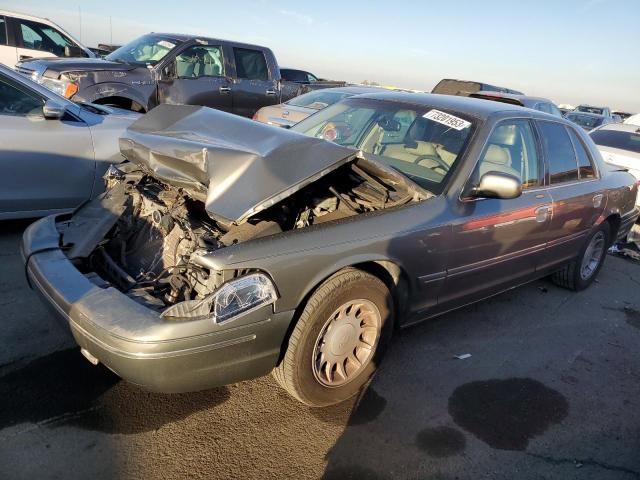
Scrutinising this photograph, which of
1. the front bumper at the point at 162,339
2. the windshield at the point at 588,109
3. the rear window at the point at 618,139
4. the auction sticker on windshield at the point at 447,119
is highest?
the auction sticker on windshield at the point at 447,119

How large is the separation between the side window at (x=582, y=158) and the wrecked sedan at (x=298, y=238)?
344 mm

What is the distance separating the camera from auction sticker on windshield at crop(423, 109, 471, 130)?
3463mm

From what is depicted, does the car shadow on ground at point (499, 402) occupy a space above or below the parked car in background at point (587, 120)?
above

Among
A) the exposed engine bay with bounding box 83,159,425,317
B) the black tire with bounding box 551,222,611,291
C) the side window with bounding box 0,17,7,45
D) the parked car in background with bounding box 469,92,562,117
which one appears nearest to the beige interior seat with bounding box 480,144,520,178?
the exposed engine bay with bounding box 83,159,425,317

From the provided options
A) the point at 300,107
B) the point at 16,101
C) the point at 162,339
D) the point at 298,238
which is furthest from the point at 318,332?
the point at 300,107

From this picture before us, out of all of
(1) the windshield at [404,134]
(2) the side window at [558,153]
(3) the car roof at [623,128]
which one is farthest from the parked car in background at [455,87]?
(1) the windshield at [404,134]

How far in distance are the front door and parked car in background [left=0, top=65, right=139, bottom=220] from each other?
342 centimetres

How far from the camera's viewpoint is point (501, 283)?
379 cm

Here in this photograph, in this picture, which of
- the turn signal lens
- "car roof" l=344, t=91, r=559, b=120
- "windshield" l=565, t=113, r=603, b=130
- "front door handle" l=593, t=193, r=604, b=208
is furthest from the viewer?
"windshield" l=565, t=113, r=603, b=130

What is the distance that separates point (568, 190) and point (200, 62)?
6548 mm

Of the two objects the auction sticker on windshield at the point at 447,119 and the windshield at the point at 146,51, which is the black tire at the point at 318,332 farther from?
the windshield at the point at 146,51

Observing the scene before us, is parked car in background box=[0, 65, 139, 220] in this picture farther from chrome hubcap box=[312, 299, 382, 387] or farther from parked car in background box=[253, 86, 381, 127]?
chrome hubcap box=[312, 299, 382, 387]

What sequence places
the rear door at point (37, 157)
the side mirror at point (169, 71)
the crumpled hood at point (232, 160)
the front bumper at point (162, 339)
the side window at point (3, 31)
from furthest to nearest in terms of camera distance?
the side window at point (3, 31) < the side mirror at point (169, 71) < the rear door at point (37, 157) < the crumpled hood at point (232, 160) < the front bumper at point (162, 339)

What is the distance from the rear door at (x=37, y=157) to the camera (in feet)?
14.3
